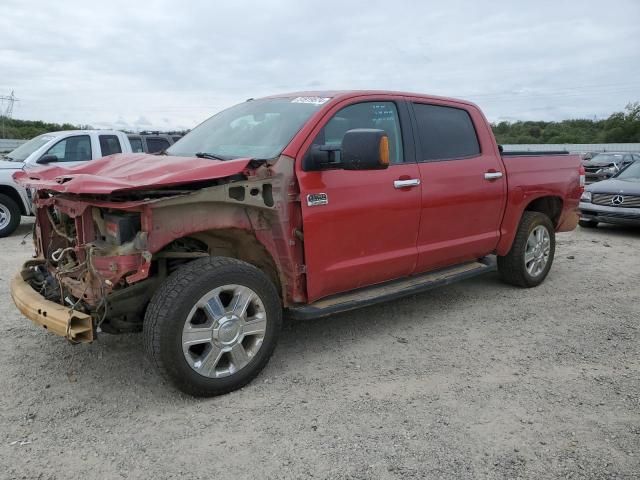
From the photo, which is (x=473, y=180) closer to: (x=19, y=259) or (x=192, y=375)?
(x=192, y=375)

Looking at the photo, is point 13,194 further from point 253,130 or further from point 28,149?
point 253,130

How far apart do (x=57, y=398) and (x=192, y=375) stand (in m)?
0.91

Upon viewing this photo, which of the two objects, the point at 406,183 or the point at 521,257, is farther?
the point at 521,257

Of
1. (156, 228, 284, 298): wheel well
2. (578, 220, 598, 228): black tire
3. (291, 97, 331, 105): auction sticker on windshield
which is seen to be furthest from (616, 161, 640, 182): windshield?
(156, 228, 284, 298): wheel well

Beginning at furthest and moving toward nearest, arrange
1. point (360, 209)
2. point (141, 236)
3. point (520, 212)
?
point (520, 212) → point (360, 209) → point (141, 236)

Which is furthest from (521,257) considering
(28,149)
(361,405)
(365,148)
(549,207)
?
(28,149)

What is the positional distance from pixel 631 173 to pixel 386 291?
350 inches

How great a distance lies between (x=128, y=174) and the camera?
3.34m

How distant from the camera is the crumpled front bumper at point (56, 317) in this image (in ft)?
10.2

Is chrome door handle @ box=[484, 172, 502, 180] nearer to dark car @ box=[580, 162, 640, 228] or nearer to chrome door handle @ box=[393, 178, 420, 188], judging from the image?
chrome door handle @ box=[393, 178, 420, 188]

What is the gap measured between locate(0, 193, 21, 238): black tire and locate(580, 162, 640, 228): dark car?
32.5 ft

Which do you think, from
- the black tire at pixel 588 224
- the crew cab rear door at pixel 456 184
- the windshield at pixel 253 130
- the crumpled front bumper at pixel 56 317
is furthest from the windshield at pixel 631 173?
the crumpled front bumper at pixel 56 317

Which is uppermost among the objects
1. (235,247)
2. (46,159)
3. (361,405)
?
(46,159)

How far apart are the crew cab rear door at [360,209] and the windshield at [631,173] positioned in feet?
26.5
